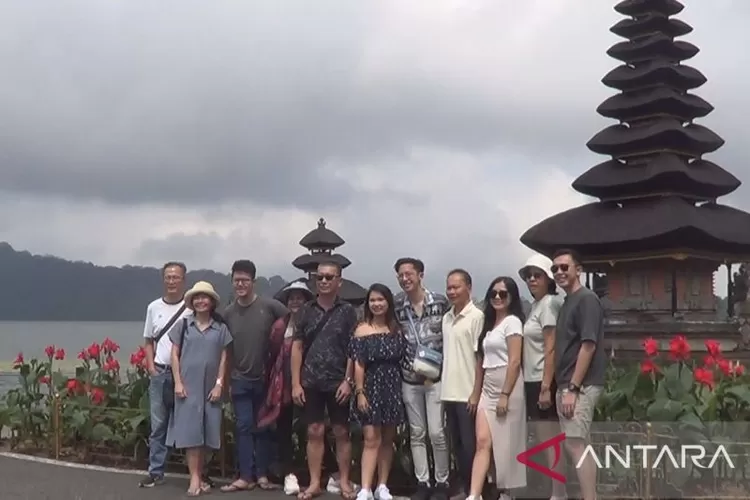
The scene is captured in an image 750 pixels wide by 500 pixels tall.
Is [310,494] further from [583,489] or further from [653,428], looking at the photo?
[653,428]

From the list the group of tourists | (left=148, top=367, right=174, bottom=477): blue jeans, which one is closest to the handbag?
the group of tourists

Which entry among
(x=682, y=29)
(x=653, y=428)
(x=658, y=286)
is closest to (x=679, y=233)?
(x=658, y=286)

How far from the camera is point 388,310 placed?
6309mm

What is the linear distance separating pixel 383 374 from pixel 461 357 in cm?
Result: 60

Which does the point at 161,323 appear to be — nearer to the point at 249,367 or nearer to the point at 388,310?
the point at 249,367

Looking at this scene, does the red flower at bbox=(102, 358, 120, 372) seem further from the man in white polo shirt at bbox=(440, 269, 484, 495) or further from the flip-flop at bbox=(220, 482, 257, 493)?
the man in white polo shirt at bbox=(440, 269, 484, 495)

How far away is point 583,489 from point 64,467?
5.01 meters

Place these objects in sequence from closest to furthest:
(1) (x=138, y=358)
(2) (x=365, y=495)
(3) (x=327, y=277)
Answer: (2) (x=365, y=495)
(3) (x=327, y=277)
(1) (x=138, y=358)

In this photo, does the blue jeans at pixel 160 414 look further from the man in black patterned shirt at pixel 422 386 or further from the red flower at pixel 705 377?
the red flower at pixel 705 377

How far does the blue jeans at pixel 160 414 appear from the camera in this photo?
280 inches

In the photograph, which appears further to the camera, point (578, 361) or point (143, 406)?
point (143, 406)

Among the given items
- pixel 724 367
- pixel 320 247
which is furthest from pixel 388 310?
pixel 320 247

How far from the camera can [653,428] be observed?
20.0 feet

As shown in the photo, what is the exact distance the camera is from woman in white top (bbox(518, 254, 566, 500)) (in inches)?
231
